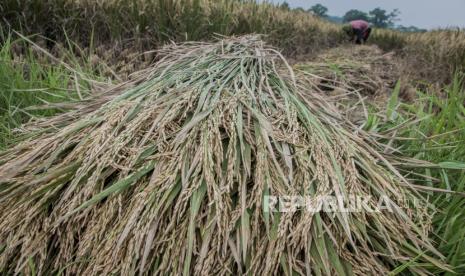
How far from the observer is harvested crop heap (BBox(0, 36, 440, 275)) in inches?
39.3

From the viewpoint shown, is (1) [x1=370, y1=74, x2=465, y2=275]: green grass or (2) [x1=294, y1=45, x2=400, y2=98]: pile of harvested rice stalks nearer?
(1) [x1=370, y1=74, x2=465, y2=275]: green grass

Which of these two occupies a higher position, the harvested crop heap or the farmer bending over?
the harvested crop heap

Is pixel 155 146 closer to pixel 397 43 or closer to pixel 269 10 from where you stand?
pixel 269 10

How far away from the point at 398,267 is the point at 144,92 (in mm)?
927

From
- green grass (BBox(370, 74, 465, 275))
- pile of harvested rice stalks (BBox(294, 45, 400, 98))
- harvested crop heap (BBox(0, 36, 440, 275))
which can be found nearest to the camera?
harvested crop heap (BBox(0, 36, 440, 275))

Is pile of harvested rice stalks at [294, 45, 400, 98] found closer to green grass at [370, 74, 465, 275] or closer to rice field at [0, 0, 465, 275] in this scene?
green grass at [370, 74, 465, 275]

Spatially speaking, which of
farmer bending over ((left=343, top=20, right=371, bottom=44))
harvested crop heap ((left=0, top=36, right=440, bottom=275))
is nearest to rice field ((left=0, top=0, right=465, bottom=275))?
harvested crop heap ((left=0, top=36, right=440, bottom=275))

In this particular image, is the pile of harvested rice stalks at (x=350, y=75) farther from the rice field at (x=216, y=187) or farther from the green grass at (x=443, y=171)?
the rice field at (x=216, y=187)

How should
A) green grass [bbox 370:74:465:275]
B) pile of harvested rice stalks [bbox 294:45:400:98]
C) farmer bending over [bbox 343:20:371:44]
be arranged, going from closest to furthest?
1. green grass [bbox 370:74:465:275]
2. pile of harvested rice stalks [bbox 294:45:400:98]
3. farmer bending over [bbox 343:20:371:44]

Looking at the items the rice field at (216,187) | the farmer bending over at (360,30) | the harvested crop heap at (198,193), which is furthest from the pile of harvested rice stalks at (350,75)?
the farmer bending over at (360,30)

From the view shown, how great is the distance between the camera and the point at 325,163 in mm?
1128

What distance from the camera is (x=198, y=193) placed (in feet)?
3.42

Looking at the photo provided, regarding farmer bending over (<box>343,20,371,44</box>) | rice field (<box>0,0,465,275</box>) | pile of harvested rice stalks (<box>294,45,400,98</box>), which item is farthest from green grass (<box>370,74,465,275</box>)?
farmer bending over (<box>343,20,371,44</box>)

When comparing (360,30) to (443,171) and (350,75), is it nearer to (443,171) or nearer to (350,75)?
(350,75)
